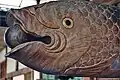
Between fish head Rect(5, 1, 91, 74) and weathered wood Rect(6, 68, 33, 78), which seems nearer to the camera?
fish head Rect(5, 1, 91, 74)

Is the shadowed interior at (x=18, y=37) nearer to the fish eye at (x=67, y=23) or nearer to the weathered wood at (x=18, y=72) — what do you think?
the fish eye at (x=67, y=23)

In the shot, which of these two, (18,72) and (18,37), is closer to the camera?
(18,37)

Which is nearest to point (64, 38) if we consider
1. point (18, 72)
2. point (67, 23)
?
point (67, 23)

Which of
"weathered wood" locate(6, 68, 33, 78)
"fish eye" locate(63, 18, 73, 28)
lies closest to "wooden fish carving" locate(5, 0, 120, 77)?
"fish eye" locate(63, 18, 73, 28)

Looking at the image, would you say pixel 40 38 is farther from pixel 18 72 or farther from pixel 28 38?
pixel 18 72

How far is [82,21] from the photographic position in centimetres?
48

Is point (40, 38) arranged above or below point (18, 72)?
below

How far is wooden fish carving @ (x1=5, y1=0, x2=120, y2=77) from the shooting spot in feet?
1.48

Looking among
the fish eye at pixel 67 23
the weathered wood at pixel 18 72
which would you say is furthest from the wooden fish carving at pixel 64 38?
the weathered wood at pixel 18 72

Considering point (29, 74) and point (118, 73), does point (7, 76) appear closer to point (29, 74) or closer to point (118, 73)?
point (29, 74)

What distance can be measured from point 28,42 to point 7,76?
733cm

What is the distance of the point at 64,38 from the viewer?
46 centimetres

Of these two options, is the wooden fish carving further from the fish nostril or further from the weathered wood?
the weathered wood

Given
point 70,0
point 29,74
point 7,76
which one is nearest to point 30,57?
point 70,0
